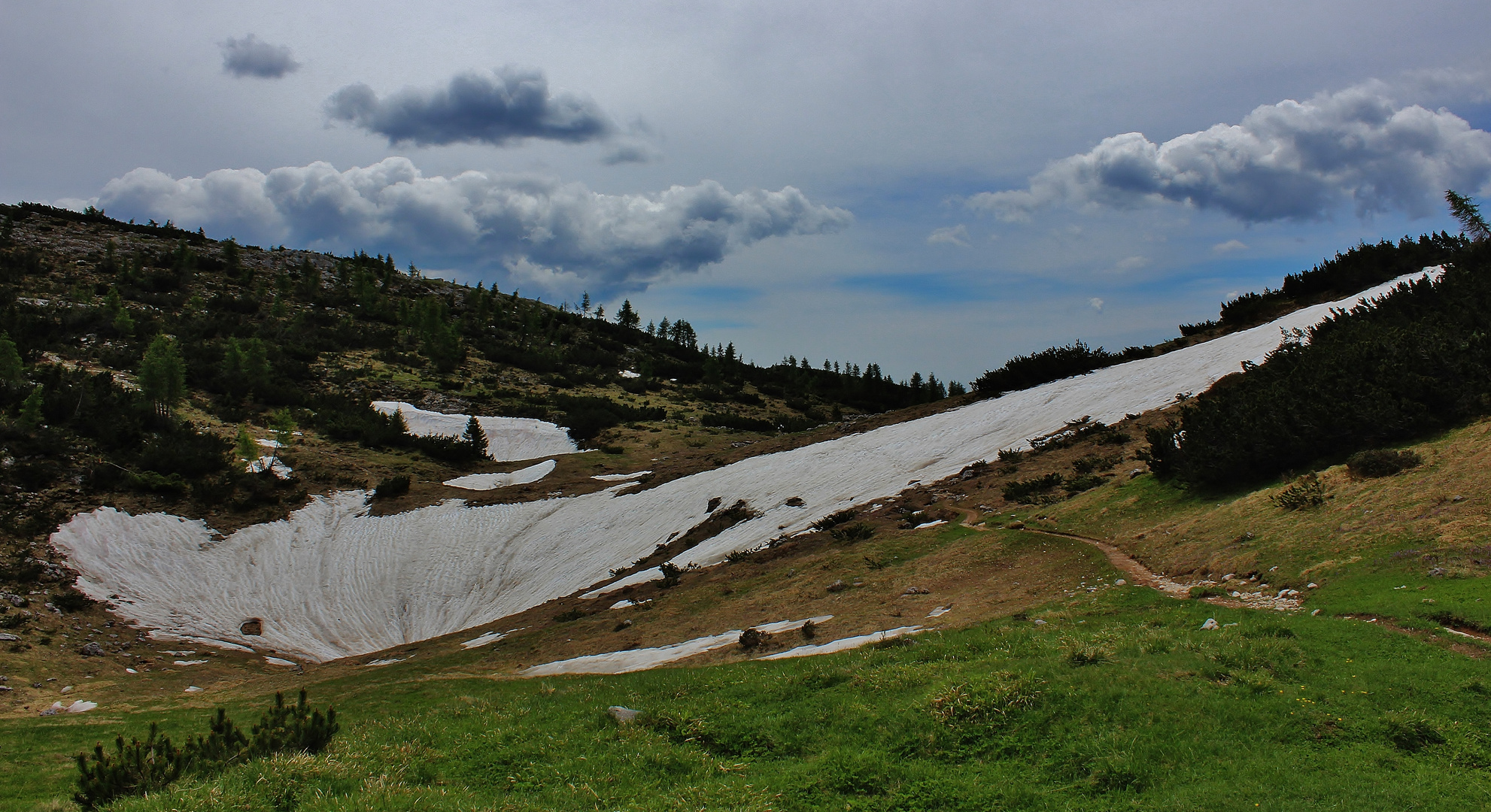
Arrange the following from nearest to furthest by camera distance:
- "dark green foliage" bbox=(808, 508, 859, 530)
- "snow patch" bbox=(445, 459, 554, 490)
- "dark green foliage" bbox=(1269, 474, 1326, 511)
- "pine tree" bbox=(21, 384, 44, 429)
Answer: "dark green foliage" bbox=(1269, 474, 1326, 511)
"dark green foliage" bbox=(808, 508, 859, 530)
"pine tree" bbox=(21, 384, 44, 429)
"snow patch" bbox=(445, 459, 554, 490)

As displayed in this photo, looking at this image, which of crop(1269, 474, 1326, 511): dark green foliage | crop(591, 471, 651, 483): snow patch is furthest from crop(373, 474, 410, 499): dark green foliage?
crop(1269, 474, 1326, 511): dark green foliage

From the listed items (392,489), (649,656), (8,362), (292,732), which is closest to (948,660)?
(649,656)

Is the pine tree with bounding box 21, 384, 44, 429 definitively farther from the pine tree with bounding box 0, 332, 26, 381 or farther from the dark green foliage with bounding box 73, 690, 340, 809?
the dark green foliage with bounding box 73, 690, 340, 809

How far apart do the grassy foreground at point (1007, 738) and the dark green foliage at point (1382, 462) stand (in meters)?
6.43

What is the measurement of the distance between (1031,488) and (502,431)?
2054 inches

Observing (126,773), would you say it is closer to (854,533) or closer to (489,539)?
(854,533)

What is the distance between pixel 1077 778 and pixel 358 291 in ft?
398

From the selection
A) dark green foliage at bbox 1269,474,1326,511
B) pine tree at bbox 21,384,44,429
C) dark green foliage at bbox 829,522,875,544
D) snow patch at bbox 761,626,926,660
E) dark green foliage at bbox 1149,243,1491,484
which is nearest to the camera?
snow patch at bbox 761,626,926,660

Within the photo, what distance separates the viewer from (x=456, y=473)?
169 feet

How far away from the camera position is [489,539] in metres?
38.4

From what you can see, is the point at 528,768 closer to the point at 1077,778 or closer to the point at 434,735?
the point at 434,735

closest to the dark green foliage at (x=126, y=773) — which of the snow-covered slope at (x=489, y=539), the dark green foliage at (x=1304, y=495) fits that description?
the dark green foliage at (x=1304, y=495)

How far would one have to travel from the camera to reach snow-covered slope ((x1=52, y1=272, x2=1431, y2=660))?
30.7 meters

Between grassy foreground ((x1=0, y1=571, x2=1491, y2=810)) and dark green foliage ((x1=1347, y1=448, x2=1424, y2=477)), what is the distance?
6431 millimetres
